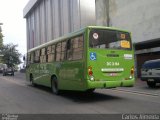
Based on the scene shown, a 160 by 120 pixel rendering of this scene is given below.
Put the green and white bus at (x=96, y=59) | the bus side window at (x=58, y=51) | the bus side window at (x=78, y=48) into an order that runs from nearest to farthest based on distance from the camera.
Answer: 1. the green and white bus at (x=96, y=59)
2. the bus side window at (x=78, y=48)
3. the bus side window at (x=58, y=51)

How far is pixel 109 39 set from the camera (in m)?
12.9

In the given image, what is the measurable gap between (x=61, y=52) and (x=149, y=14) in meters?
14.7

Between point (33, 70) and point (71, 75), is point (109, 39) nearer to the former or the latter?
point (71, 75)

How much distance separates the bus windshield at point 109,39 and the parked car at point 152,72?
213 inches

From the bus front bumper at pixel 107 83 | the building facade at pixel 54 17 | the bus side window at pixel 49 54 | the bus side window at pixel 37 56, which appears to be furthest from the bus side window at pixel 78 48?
the building facade at pixel 54 17

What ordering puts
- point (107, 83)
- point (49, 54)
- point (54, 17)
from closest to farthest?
point (107, 83) → point (49, 54) → point (54, 17)

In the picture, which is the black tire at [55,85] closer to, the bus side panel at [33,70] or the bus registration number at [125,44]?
the bus side panel at [33,70]

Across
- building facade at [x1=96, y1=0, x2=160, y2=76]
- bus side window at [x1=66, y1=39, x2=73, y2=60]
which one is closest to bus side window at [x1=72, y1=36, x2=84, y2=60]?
bus side window at [x1=66, y1=39, x2=73, y2=60]

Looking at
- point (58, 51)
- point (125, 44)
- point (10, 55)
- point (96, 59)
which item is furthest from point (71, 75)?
point (10, 55)

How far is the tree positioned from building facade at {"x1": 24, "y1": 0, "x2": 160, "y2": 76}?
34562 millimetres

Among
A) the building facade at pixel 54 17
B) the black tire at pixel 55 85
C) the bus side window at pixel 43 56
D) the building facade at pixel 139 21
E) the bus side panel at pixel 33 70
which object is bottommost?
the black tire at pixel 55 85

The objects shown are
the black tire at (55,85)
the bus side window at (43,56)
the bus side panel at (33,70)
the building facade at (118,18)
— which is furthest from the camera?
the building facade at (118,18)

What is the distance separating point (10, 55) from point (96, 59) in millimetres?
83687

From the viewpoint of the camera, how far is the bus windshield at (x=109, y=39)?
12.5 metres
